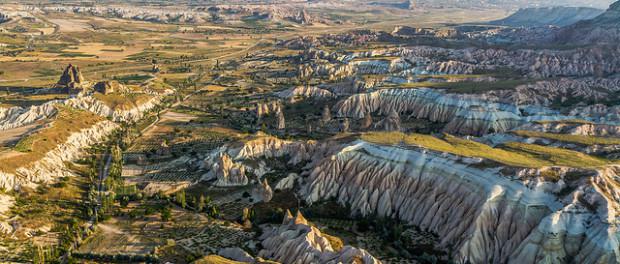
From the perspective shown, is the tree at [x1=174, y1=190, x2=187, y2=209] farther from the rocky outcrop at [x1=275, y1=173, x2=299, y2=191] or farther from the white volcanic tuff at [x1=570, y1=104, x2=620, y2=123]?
the white volcanic tuff at [x1=570, y1=104, x2=620, y2=123]

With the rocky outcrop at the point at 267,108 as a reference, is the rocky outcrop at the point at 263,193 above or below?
below

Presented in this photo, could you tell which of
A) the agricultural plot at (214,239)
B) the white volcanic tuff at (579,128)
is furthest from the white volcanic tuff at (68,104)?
the white volcanic tuff at (579,128)

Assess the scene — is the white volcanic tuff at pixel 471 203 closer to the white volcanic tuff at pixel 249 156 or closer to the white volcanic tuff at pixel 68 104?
the white volcanic tuff at pixel 249 156

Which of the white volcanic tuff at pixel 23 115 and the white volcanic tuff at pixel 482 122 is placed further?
the white volcanic tuff at pixel 23 115

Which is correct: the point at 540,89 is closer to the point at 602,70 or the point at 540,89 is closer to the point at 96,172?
the point at 602,70

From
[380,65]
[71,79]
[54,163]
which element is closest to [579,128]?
[380,65]

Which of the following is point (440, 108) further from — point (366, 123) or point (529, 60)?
point (529, 60)

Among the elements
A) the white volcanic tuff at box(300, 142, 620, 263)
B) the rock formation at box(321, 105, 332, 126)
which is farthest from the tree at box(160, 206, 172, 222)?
the rock formation at box(321, 105, 332, 126)
